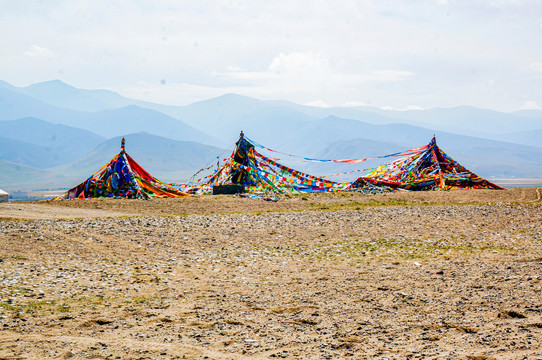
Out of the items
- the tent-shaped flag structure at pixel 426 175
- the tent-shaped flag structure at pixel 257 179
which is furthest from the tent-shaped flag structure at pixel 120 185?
the tent-shaped flag structure at pixel 426 175

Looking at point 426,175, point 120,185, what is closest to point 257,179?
point 120,185

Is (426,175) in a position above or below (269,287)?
above

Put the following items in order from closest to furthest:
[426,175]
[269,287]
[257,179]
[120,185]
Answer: [269,287] → [120,185] → [257,179] → [426,175]

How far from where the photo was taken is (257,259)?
51.1 feet

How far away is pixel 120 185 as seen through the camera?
103 feet

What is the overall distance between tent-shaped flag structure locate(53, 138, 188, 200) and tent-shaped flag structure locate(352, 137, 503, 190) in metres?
13.9

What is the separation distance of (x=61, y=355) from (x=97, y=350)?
51 centimetres

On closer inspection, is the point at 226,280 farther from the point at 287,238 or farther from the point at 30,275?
the point at 287,238

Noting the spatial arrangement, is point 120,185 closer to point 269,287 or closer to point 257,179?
point 257,179

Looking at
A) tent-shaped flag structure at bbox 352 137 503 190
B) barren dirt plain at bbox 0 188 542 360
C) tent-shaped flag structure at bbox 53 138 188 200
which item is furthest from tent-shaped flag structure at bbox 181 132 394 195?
barren dirt plain at bbox 0 188 542 360

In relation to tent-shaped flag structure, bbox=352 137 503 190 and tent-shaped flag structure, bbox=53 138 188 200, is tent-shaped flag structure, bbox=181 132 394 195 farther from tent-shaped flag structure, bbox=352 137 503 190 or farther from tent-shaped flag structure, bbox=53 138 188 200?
tent-shaped flag structure, bbox=53 138 188 200

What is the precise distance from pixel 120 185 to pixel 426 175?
21.8 metres

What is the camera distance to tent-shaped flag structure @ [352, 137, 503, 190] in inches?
1529

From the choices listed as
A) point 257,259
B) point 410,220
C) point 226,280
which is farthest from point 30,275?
point 410,220
